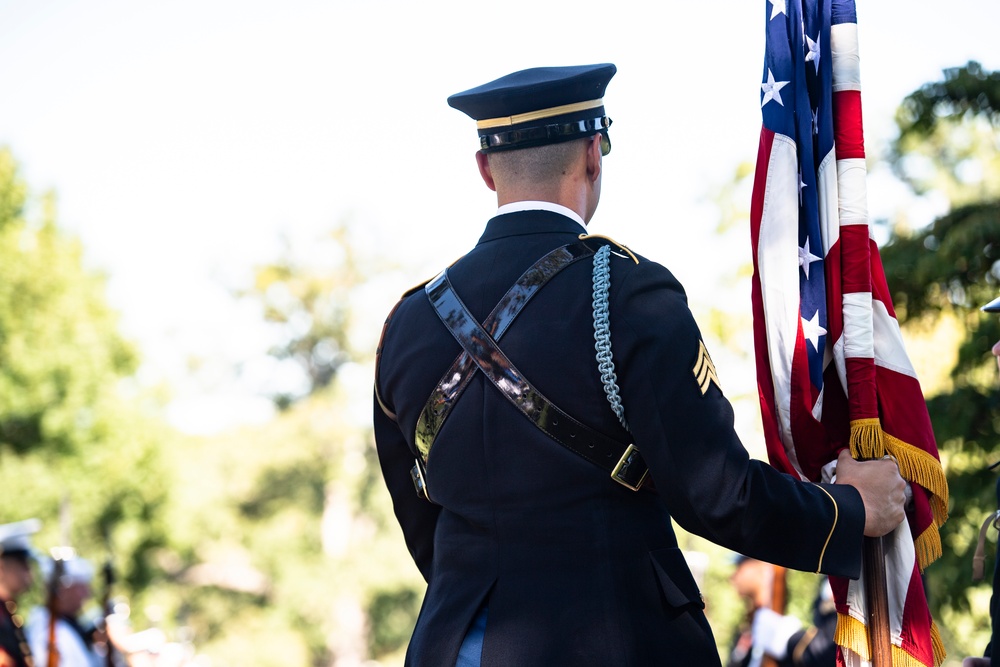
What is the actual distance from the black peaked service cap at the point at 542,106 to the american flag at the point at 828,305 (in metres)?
0.53

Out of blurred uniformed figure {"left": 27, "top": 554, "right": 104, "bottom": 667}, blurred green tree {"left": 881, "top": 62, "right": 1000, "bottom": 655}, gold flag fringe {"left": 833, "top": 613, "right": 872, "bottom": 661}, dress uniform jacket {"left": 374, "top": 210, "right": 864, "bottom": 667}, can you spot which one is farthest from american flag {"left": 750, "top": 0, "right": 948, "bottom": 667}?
blurred uniformed figure {"left": 27, "top": 554, "right": 104, "bottom": 667}

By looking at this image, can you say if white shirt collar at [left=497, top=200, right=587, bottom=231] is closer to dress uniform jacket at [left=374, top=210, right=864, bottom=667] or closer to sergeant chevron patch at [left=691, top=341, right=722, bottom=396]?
dress uniform jacket at [left=374, top=210, right=864, bottom=667]

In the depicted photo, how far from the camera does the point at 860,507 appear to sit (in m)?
2.27

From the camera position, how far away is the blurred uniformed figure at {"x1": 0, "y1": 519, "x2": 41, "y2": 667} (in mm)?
→ 6246

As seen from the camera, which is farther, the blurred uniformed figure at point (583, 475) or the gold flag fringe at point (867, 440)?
the gold flag fringe at point (867, 440)

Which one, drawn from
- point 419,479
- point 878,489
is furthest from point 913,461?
point 419,479

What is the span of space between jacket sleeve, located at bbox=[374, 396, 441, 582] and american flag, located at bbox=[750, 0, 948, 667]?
855mm

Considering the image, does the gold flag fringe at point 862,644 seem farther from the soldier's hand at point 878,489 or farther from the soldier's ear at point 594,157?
the soldier's ear at point 594,157

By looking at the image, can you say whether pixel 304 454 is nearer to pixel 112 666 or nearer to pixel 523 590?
pixel 112 666

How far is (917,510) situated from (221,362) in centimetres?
3696

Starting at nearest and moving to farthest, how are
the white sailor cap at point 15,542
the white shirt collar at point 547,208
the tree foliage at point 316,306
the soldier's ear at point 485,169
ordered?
the white shirt collar at point 547,208, the soldier's ear at point 485,169, the white sailor cap at point 15,542, the tree foliage at point 316,306

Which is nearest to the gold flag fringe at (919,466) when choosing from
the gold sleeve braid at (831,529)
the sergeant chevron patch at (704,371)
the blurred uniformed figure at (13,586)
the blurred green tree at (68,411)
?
the gold sleeve braid at (831,529)

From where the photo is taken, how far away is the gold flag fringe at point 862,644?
7.95ft

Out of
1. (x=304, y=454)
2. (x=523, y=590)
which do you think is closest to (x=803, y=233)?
(x=523, y=590)
